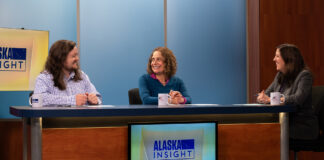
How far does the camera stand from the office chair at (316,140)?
322cm

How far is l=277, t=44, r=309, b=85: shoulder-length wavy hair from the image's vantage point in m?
3.44

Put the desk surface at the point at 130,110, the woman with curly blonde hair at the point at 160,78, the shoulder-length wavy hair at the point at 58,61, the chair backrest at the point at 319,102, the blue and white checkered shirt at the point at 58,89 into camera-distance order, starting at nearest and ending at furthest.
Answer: the desk surface at the point at 130,110, the blue and white checkered shirt at the point at 58,89, the shoulder-length wavy hair at the point at 58,61, the chair backrest at the point at 319,102, the woman with curly blonde hair at the point at 160,78

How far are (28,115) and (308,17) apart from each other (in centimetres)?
385

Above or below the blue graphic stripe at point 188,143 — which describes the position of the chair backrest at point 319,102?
above

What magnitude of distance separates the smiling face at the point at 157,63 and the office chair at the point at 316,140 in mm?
1300

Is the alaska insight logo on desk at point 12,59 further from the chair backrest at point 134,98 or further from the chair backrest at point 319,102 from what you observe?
the chair backrest at point 319,102

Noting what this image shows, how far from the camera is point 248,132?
9.10 feet

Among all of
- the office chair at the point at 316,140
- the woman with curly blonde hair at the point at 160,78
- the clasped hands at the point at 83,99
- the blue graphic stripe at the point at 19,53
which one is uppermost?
the blue graphic stripe at the point at 19,53

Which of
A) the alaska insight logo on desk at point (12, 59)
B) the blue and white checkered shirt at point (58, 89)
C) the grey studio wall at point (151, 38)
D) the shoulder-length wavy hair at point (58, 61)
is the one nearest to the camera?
the blue and white checkered shirt at point (58, 89)

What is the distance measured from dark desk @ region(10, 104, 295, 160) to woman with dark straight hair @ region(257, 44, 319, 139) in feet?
1.13

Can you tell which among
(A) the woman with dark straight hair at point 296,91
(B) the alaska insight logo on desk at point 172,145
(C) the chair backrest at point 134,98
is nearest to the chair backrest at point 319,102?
(A) the woman with dark straight hair at point 296,91

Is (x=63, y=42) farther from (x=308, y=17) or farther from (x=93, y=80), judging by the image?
(x=308, y=17)

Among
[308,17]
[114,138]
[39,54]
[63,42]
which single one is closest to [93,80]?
[39,54]

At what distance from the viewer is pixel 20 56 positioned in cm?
384
